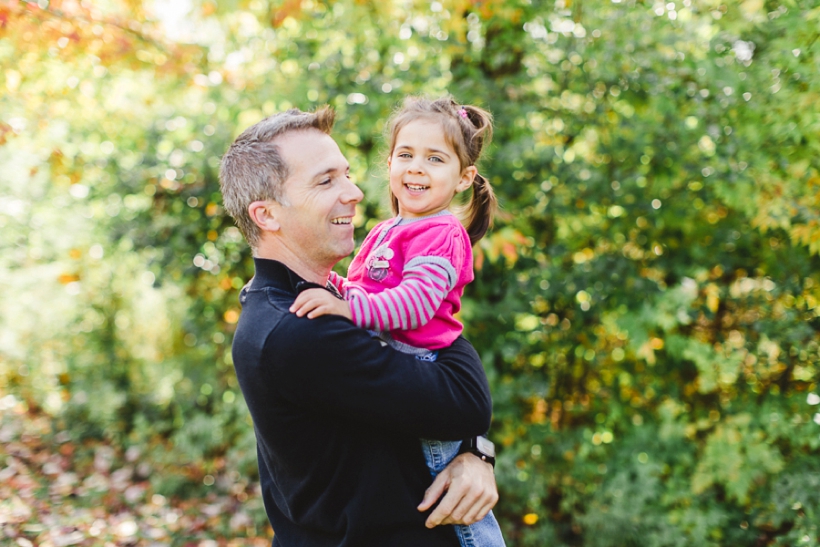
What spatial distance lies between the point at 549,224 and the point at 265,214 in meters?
2.90

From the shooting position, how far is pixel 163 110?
496 centimetres

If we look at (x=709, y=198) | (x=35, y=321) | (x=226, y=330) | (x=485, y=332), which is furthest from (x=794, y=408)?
(x=35, y=321)

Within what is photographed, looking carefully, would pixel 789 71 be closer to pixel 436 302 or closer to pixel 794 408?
pixel 794 408

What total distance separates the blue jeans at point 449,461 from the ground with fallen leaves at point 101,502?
3072 mm

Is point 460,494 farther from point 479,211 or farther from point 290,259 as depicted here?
point 479,211

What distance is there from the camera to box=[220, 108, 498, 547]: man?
153 centimetres

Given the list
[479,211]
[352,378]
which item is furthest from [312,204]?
[479,211]

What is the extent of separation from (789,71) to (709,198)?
0.85 meters

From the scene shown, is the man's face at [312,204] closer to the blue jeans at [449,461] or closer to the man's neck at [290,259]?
the man's neck at [290,259]

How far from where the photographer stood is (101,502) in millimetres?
4699

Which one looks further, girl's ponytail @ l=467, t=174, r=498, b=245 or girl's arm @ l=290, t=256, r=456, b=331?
girl's ponytail @ l=467, t=174, r=498, b=245

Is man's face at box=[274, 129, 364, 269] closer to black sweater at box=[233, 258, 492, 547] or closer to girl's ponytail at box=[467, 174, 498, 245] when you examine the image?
black sweater at box=[233, 258, 492, 547]

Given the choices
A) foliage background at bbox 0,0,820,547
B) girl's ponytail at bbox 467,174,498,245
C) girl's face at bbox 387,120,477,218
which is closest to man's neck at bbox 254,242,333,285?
girl's face at bbox 387,120,477,218

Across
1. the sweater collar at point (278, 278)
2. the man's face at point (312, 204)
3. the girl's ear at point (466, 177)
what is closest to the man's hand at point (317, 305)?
the sweater collar at point (278, 278)
